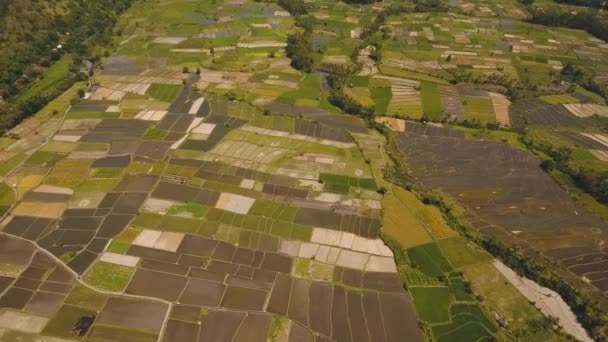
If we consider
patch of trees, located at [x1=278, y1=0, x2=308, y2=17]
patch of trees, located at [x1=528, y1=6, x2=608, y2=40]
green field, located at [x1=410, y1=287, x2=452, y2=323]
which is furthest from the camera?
patch of trees, located at [x1=278, y1=0, x2=308, y2=17]

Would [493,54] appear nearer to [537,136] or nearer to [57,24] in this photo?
[537,136]

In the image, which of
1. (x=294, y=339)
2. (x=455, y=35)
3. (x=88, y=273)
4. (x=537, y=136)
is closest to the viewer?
(x=294, y=339)

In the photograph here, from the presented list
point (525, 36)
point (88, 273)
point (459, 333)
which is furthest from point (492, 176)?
point (525, 36)

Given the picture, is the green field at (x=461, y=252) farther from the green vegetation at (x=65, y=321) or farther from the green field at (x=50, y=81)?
the green field at (x=50, y=81)

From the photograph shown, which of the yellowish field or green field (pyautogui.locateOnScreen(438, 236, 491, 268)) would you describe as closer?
green field (pyautogui.locateOnScreen(438, 236, 491, 268))

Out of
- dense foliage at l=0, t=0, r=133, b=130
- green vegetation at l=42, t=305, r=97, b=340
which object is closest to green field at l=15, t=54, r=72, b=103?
dense foliage at l=0, t=0, r=133, b=130

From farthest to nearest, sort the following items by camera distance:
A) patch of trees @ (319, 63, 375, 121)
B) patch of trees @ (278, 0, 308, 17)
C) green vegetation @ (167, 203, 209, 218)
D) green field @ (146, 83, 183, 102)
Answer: patch of trees @ (278, 0, 308, 17), green field @ (146, 83, 183, 102), patch of trees @ (319, 63, 375, 121), green vegetation @ (167, 203, 209, 218)

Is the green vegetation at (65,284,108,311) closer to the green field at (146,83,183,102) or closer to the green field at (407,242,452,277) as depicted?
the green field at (407,242,452,277)
